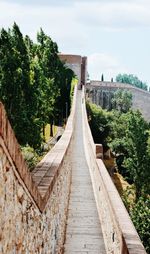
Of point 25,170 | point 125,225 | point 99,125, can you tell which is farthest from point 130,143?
point 25,170

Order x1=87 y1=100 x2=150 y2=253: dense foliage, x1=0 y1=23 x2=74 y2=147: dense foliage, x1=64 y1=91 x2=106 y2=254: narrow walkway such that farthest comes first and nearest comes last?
x1=87 y1=100 x2=150 y2=253: dense foliage, x1=0 y1=23 x2=74 y2=147: dense foliage, x1=64 y1=91 x2=106 y2=254: narrow walkway

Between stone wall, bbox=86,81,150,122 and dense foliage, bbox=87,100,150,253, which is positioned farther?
stone wall, bbox=86,81,150,122

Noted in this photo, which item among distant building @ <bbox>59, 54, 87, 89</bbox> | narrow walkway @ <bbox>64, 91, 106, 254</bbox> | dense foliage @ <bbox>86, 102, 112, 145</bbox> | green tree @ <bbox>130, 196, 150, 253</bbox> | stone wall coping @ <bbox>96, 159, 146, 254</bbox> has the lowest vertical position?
green tree @ <bbox>130, 196, 150, 253</bbox>

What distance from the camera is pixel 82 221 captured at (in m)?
13.1

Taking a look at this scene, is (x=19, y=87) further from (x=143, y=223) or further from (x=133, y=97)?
(x=133, y=97)

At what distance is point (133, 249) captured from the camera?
6.50 metres

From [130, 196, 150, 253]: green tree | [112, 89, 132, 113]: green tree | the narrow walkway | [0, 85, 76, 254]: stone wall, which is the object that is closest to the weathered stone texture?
[0, 85, 76, 254]: stone wall

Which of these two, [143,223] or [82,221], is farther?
[143,223]

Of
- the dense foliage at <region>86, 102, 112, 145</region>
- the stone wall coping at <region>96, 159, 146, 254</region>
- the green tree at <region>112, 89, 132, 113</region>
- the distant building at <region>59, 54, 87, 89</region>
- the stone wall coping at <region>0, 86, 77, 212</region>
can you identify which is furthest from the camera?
the green tree at <region>112, 89, 132, 113</region>

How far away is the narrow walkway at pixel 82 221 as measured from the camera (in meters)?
11.0

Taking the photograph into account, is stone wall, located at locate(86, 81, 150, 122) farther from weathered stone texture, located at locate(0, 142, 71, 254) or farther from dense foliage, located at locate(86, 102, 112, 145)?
weathered stone texture, located at locate(0, 142, 71, 254)

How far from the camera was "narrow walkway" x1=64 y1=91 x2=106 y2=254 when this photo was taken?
435 inches

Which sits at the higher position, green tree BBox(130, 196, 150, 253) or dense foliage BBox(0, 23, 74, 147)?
dense foliage BBox(0, 23, 74, 147)

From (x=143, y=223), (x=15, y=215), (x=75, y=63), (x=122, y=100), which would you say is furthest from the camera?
(x=122, y=100)
